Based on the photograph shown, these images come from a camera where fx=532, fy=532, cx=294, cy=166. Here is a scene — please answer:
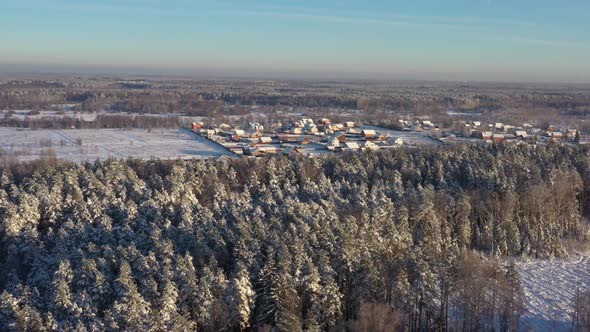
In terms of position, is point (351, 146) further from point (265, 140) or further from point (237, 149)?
point (237, 149)

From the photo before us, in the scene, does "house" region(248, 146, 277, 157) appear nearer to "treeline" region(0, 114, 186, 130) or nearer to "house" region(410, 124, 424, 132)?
"house" region(410, 124, 424, 132)

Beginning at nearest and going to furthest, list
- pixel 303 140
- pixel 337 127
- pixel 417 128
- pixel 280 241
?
pixel 280 241, pixel 303 140, pixel 337 127, pixel 417 128

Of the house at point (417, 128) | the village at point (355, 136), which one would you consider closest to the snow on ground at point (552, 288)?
the village at point (355, 136)

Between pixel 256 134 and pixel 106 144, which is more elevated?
pixel 256 134

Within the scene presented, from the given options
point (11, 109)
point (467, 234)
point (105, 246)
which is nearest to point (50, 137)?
point (11, 109)

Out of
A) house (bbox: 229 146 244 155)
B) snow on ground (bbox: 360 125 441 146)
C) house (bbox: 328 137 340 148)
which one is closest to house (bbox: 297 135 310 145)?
house (bbox: 328 137 340 148)

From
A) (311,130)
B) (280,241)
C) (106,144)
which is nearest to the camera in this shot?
(280,241)

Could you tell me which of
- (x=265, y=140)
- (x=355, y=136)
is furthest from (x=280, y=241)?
(x=355, y=136)
